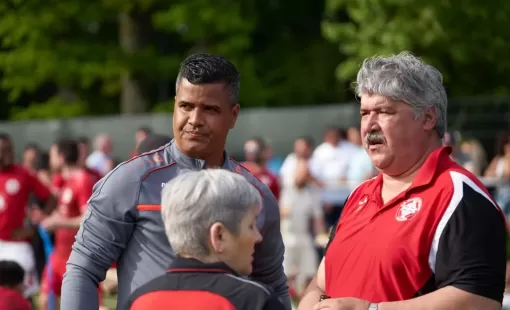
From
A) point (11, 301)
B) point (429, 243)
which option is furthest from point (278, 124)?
point (429, 243)

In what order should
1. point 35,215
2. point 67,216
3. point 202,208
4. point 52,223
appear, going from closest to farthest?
point 202,208
point 52,223
point 67,216
point 35,215

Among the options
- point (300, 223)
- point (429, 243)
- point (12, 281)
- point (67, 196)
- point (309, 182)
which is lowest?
point (300, 223)

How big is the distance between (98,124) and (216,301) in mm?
23698

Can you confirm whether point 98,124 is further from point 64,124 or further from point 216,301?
point 216,301

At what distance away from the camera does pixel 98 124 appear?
26766 millimetres

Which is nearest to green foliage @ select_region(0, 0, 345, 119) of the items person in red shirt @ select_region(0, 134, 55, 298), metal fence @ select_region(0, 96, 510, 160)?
metal fence @ select_region(0, 96, 510, 160)

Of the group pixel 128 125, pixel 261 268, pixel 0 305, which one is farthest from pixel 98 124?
pixel 261 268

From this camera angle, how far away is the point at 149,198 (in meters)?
4.34

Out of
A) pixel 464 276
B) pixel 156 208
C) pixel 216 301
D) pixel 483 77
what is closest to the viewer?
pixel 216 301

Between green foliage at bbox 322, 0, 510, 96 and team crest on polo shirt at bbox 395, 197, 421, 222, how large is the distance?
18040mm

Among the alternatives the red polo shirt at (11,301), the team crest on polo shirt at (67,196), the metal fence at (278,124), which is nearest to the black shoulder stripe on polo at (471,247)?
the red polo shirt at (11,301)

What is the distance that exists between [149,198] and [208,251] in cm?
98

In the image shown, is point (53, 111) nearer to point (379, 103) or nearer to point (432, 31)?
point (432, 31)

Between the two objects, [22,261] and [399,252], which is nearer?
[399,252]
